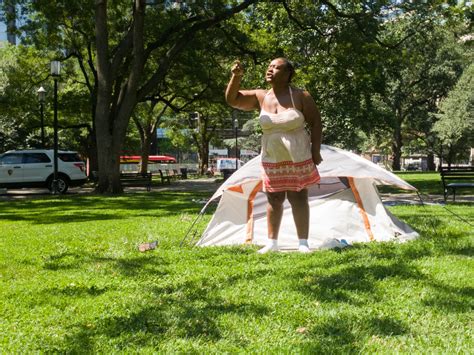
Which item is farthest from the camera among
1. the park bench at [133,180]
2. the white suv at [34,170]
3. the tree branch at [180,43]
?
the white suv at [34,170]

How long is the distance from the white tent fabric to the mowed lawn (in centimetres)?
57

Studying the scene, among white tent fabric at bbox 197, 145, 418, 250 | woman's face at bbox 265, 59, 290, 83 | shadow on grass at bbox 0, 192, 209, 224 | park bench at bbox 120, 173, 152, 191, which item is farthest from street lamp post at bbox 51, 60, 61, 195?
woman's face at bbox 265, 59, 290, 83

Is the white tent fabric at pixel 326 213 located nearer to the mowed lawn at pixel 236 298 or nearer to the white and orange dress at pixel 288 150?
the mowed lawn at pixel 236 298

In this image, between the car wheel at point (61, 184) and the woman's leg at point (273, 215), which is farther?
the car wheel at point (61, 184)

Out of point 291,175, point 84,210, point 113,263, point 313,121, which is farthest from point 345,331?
point 84,210

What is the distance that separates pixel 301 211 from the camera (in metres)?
5.82

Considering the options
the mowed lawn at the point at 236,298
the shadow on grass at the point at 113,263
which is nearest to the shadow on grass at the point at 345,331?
the mowed lawn at the point at 236,298

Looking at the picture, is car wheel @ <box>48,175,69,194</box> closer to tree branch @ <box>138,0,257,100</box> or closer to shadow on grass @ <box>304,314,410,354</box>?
tree branch @ <box>138,0,257,100</box>

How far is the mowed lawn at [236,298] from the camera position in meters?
3.16

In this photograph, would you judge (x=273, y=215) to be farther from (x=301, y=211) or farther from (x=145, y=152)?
(x=145, y=152)

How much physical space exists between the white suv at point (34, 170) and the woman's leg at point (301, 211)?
53.0 feet

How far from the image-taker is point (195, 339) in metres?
3.19

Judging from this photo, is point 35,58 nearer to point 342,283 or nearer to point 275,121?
point 275,121

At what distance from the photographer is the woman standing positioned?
562 centimetres
